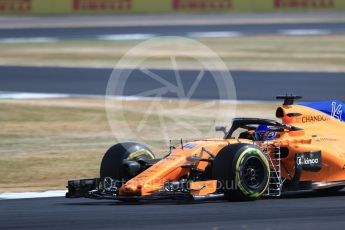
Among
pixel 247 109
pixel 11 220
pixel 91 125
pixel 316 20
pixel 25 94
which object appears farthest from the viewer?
pixel 316 20

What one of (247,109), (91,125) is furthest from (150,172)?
(247,109)

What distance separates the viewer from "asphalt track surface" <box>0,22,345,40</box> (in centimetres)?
4854

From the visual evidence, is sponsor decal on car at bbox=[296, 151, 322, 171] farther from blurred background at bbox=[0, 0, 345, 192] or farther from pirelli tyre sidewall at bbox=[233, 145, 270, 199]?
blurred background at bbox=[0, 0, 345, 192]

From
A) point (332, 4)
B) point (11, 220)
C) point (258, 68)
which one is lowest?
point (11, 220)

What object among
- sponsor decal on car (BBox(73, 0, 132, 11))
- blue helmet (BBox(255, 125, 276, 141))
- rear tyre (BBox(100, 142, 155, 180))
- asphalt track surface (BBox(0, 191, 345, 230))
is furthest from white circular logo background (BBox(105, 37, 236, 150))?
sponsor decal on car (BBox(73, 0, 132, 11))

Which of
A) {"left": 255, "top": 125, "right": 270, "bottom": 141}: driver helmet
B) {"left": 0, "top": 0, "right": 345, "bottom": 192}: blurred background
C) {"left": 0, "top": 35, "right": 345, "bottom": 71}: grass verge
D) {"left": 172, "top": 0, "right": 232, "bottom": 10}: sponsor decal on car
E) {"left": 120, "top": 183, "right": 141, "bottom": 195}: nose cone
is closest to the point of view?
{"left": 120, "top": 183, "right": 141, "bottom": 195}: nose cone

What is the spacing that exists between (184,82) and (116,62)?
6330mm

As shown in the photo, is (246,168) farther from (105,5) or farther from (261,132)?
(105,5)

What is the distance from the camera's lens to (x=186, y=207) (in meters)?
13.1

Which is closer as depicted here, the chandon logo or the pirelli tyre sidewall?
the pirelli tyre sidewall

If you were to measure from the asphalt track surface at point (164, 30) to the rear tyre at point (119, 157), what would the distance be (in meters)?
33.0

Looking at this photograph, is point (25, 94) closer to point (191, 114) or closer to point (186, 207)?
point (191, 114)

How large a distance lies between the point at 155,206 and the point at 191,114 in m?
12.2

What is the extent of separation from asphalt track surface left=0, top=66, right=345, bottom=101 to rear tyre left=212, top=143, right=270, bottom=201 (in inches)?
574
